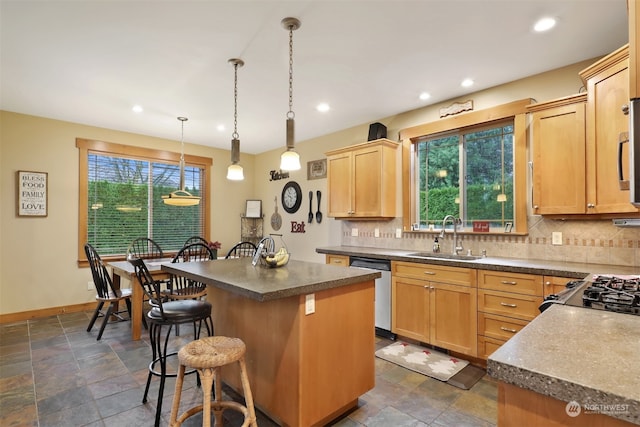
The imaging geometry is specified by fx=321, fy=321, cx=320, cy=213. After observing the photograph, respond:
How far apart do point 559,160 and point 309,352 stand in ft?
8.00

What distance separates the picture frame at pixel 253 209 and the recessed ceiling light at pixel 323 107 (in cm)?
268

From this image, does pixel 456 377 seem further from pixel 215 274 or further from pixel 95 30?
pixel 95 30

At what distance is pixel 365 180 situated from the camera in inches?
157

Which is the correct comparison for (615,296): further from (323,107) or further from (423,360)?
(323,107)

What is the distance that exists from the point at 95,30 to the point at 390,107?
288 cm

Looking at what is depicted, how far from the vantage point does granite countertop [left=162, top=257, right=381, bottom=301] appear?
1636 mm

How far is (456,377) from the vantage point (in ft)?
8.52

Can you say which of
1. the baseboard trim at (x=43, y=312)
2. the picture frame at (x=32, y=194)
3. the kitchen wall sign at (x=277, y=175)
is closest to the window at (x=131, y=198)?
the picture frame at (x=32, y=194)

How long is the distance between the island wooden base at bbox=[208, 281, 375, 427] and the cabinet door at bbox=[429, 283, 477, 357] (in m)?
1.08

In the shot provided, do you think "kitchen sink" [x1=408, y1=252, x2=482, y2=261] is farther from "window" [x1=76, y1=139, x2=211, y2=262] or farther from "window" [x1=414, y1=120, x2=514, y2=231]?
"window" [x1=76, y1=139, x2=211, y2=262]

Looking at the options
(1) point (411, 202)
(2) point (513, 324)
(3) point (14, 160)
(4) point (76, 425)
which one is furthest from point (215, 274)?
(3) point (14, 160)

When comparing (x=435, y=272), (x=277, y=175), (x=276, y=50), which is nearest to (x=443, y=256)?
(x=435, y=272)

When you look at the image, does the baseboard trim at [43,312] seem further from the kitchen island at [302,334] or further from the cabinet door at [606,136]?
the cabinet door at [606,136]

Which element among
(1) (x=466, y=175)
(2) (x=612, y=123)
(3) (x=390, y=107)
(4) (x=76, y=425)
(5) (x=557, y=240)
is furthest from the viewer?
(3) (x=390, y=107)
